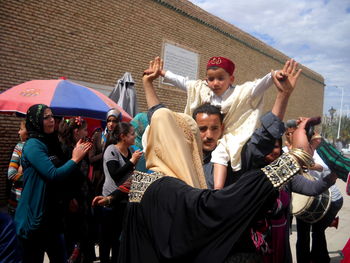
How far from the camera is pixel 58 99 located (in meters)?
4.45

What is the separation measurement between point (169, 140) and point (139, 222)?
0.43 meters

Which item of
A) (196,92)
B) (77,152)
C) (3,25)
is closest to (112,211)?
(77,152)

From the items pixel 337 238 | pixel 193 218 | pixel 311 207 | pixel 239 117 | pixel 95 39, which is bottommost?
pixel 337 238

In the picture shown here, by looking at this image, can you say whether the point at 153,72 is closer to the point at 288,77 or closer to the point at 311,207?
the point at 288,77

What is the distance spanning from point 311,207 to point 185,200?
314 cm

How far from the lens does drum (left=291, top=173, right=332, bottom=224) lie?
3.96 meters

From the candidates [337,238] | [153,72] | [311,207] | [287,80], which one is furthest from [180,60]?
[287,80]

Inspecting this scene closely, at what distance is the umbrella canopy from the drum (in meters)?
2.93

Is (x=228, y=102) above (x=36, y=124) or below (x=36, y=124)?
above

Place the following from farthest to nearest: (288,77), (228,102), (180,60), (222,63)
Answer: (180,60) < (222,63) < (228,102) < (288,77)

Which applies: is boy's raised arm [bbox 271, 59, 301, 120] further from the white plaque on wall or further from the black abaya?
the white plaque on wall

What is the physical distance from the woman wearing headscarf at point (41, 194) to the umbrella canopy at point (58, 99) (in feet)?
4.75

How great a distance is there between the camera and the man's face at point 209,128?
93.1 inches

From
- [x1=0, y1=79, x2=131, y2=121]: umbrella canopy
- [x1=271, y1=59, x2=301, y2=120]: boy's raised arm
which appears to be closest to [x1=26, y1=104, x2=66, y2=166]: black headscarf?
[x1=0, y1=79, x2=131, y2=121]: umbrella canopy
